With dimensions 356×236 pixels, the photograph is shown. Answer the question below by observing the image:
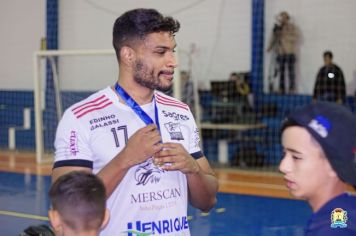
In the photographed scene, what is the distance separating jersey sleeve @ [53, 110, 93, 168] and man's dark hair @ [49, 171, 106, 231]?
38cm

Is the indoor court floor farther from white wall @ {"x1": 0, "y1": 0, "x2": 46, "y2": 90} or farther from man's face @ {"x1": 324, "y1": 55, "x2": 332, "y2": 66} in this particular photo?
white wall @ {"x1": 0, "y1": 0, "x2": 46, "y2": 90}

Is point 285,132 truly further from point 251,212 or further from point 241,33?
point 241,33

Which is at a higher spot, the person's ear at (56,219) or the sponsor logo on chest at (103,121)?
the sponsor logo on chest at (103,121)

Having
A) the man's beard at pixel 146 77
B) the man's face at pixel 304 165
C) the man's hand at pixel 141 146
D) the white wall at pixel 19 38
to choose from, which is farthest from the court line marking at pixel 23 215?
the white wall at pixel 19 38

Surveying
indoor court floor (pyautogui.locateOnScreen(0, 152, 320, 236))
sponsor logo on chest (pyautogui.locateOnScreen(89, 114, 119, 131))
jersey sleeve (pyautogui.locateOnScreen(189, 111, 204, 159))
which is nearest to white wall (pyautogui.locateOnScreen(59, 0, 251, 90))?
indoor court floor (pyautogui.locateOnScreen(0, 152, 320, 236))

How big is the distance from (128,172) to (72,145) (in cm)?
26

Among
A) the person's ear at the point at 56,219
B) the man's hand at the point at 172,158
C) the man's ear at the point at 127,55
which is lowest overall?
the person's ear at the point at 56,219

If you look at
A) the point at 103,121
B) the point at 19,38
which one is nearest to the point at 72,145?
the point at 103,121

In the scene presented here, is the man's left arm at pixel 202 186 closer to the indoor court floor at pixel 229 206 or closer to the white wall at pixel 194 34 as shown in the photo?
the indoor court floor at pixel 229 206

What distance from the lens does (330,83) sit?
35.9 feet

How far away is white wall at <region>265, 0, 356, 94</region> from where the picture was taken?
11.5 metres

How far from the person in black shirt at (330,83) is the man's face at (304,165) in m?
9.17

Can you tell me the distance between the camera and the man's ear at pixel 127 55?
2.65 metres

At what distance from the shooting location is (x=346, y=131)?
180cm
